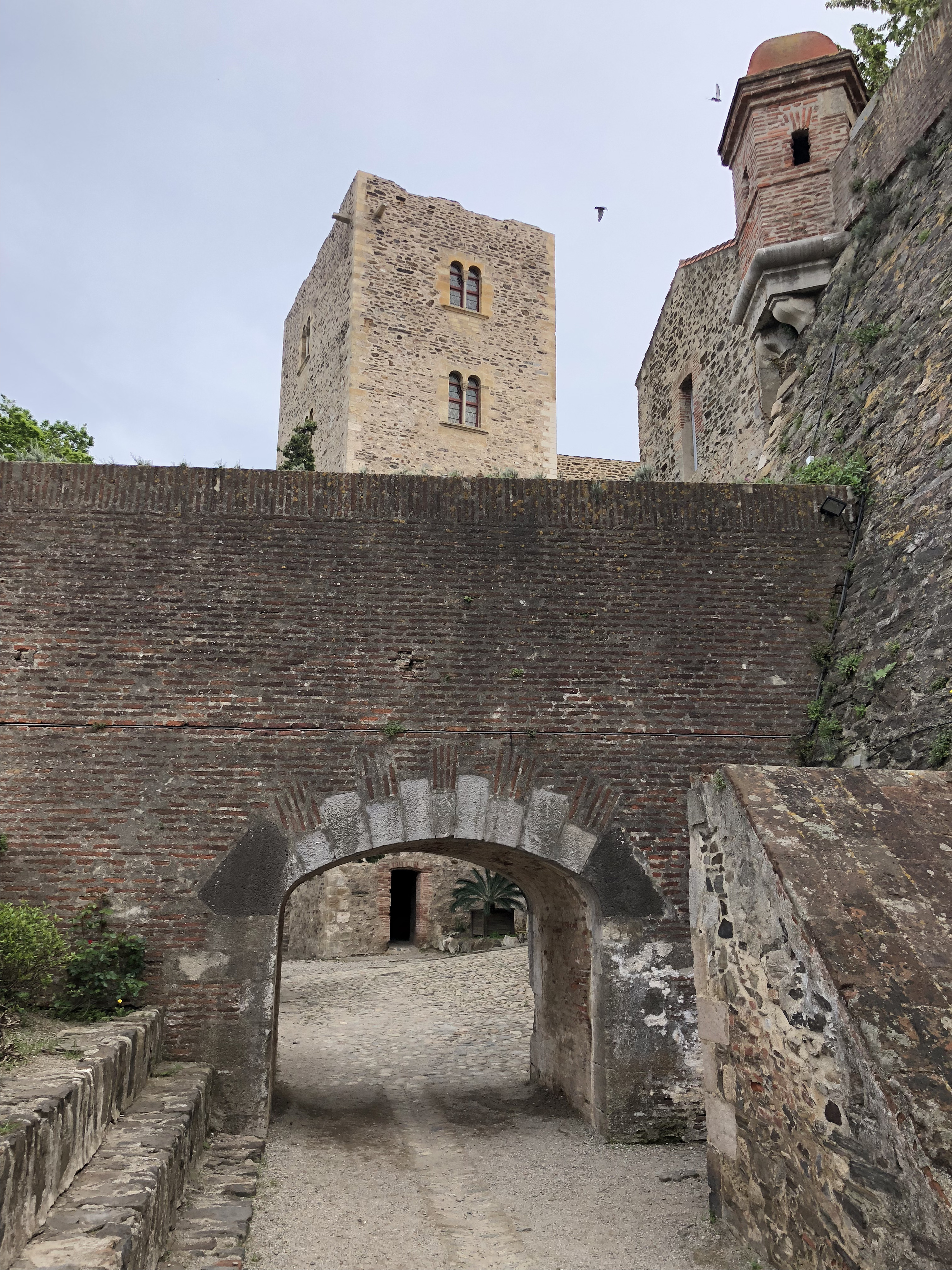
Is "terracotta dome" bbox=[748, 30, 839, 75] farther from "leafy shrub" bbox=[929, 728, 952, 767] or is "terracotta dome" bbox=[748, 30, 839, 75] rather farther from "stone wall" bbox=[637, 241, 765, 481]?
"leafy shrub" bbox=[929, 728, 952, 767]

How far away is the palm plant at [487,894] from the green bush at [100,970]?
1334 cm

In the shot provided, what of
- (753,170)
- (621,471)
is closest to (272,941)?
(753,170)

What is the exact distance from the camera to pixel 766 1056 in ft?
15.1

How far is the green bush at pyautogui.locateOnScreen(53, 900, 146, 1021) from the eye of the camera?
648cm

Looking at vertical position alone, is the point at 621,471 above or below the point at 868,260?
above

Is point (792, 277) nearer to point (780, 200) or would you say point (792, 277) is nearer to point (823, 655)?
point (780, 200)

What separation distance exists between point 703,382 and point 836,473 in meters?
6.72

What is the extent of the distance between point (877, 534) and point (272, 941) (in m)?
5.86

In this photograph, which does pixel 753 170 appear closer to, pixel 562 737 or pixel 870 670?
pixel 870 670

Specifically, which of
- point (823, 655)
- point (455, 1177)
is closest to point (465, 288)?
point (823, 655)

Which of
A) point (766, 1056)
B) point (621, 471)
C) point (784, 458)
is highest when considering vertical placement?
point (621, 471)

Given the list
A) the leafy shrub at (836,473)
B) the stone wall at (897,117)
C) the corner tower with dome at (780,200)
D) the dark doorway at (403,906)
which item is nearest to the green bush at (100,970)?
the leafy shrub at (836,473)

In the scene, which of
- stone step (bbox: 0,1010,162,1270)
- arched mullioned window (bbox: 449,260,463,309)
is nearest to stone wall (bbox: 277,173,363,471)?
arched mullioned window (bbox: 449,260,463,309)

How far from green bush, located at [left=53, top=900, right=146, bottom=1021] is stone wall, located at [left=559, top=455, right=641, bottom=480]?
23.0 metres
